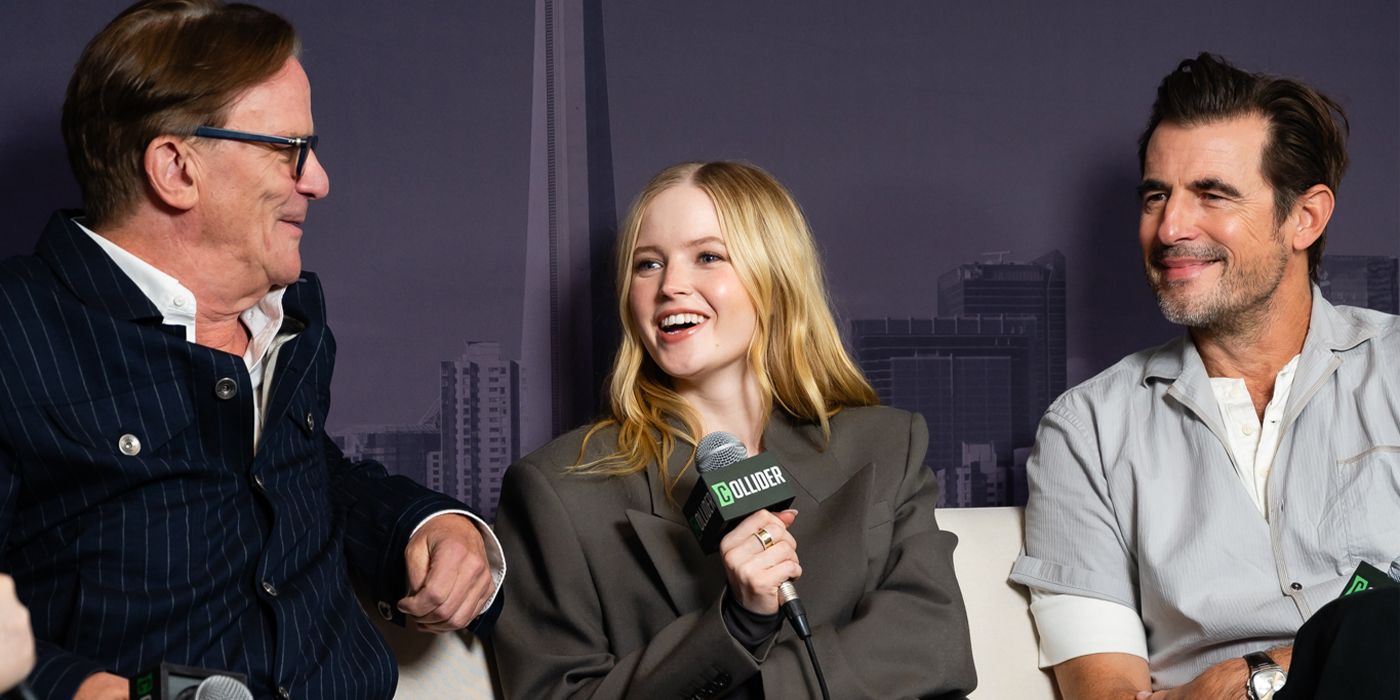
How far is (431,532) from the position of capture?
204 centimetres

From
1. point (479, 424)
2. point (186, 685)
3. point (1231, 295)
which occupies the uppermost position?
point (1231, 295)

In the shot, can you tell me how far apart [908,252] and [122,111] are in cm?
168

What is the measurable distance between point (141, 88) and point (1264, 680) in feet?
6.56

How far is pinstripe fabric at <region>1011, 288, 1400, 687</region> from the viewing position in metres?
2.32

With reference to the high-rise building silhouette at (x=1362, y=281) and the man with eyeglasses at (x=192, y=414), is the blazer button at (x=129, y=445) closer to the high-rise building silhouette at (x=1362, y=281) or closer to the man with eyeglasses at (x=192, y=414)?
the man with eyeglasses at (x=192, y=414)

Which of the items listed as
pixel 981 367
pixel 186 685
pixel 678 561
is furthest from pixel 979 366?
pixel 186 685

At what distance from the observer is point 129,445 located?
1730mm

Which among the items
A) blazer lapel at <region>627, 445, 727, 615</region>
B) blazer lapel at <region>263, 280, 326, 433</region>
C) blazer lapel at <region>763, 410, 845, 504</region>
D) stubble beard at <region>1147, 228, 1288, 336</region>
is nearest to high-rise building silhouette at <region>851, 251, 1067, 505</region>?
stubble beard at <region>1147, 228, 1288, 336</region>

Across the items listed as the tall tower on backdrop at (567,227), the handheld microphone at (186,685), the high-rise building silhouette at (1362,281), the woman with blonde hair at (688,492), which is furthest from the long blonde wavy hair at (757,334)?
the high-rise building silhouette at (1362,281)

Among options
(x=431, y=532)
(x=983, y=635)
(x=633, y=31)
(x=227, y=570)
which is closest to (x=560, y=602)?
(x=431, y=532)

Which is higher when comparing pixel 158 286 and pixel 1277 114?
pixel 1277 114

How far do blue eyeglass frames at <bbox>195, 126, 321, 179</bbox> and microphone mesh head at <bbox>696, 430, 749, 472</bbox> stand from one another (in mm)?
761

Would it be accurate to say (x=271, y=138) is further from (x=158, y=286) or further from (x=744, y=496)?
(x=744, y=496)

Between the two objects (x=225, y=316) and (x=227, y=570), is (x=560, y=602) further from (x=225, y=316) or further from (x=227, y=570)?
(x=225, y=316)
